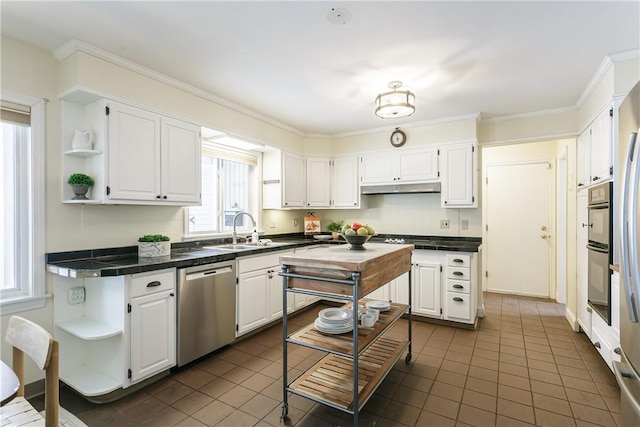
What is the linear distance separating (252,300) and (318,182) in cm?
218

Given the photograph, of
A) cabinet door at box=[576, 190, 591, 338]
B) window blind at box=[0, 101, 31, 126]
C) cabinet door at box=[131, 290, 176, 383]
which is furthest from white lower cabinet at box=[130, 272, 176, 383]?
cabinet door at box=[576, 190, 591, 338]

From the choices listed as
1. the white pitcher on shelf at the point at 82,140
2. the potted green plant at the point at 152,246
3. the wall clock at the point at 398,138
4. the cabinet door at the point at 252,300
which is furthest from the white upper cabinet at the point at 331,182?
the white pitcher on shelf at the point at 82,140

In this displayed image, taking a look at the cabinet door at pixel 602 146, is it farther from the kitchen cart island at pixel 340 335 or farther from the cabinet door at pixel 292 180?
the cabinet door at pixel 292 180

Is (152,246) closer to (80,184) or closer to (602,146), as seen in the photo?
(80,184)

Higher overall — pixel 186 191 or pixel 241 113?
pixel 241 113

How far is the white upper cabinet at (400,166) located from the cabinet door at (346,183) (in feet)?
0.45

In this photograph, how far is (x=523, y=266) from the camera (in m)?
5.10

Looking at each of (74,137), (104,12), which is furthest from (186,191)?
(104,12)

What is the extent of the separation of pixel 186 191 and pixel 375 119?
2.52m

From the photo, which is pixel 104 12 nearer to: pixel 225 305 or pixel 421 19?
pixel 421 19

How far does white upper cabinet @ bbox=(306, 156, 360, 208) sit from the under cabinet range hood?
8.7 inches

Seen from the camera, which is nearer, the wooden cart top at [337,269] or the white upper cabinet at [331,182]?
the wooden cart top at [337,269]

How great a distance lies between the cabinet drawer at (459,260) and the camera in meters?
3.58

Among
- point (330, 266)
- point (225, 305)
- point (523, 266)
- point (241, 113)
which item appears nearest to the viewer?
point (330, 266)
